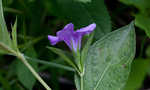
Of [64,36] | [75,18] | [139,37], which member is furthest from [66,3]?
[139,37]

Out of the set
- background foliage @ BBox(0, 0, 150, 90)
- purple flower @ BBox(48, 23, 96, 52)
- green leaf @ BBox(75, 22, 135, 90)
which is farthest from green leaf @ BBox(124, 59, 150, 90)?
purple flower @ BBox(48, 23, 96, 52)

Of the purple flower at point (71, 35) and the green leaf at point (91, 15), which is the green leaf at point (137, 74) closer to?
the green leaf at point (91, 15)

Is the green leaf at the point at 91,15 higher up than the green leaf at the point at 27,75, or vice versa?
the green leaf at the point at 91,15

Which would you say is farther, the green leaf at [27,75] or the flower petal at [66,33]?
the green leaf at [27,75]

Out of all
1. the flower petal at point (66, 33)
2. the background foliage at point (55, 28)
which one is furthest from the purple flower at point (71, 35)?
the background foliage at point (55, 28)

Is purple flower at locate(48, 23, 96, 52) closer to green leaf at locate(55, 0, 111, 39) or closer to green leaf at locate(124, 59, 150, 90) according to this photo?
green leaf at locate(55, 0, 111, 39)

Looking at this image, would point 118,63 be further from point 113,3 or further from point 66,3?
point 113,3

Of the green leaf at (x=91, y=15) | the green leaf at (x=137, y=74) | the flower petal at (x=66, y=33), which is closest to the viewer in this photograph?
the flower petal at (x=66, y=33)

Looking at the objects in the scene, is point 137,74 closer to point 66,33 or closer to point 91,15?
point 91,15
